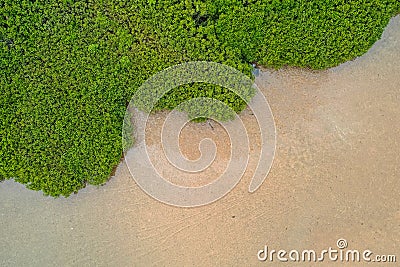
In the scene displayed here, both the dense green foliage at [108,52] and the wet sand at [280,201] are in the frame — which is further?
the wet sand at [280,201]
